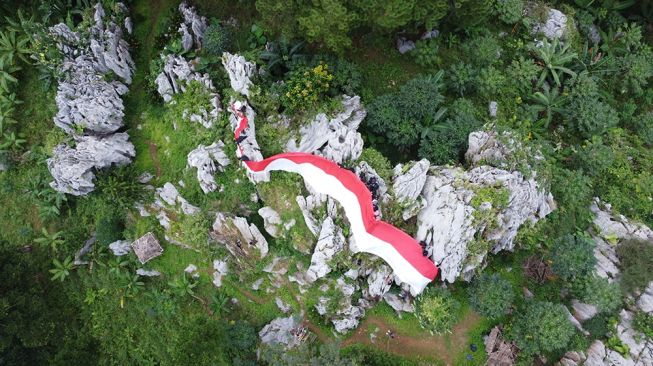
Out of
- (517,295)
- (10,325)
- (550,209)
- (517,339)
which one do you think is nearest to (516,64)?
(550,209)

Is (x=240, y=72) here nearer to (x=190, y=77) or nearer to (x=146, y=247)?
(x=190, y=77)

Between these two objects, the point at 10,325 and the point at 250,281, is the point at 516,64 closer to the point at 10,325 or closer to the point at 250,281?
the point at 250,281

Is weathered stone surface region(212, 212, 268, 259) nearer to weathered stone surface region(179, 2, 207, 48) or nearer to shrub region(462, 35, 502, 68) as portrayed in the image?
weathered stone surface region(179, 2, 207, 48)

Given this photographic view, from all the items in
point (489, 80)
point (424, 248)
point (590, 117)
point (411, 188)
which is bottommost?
point (424, 248)

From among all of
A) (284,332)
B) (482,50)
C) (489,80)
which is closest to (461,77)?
(489,80)

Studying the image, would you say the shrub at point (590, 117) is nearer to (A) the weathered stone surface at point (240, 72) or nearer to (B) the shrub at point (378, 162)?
(B) the shrub at point (378, 162)
